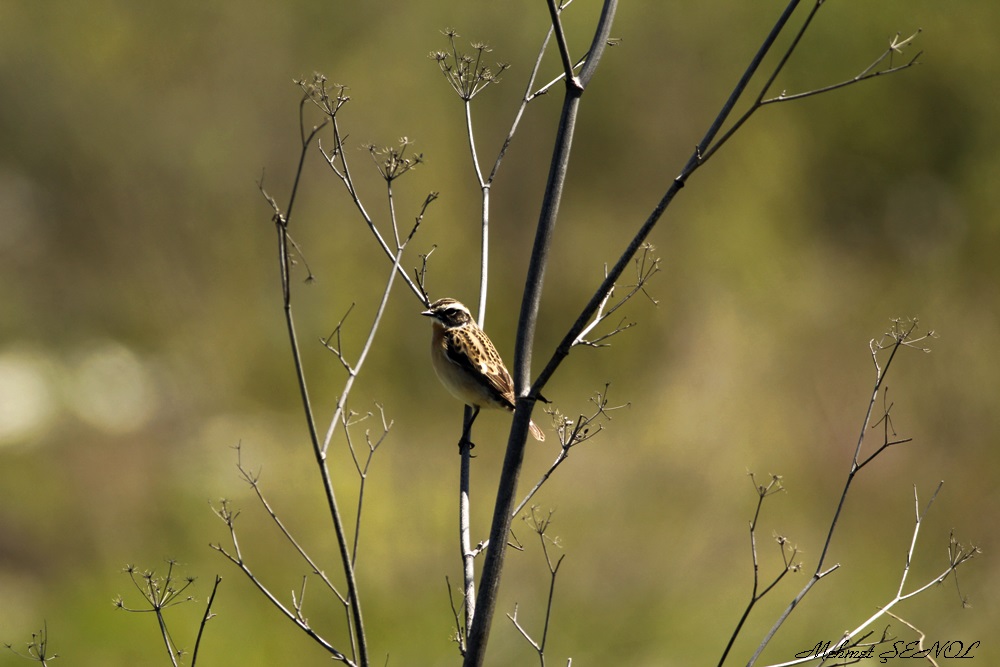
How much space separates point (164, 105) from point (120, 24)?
1.33 meters

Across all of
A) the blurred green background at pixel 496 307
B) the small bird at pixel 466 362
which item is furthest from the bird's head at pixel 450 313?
the blurred green background at pixel 496 307

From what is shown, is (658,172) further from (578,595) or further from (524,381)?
(524,381)

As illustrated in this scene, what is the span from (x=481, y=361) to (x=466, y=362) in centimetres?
10

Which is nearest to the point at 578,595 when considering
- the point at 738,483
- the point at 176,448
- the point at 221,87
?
the point at 738,483

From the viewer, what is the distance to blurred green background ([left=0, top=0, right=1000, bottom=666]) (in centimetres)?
1102

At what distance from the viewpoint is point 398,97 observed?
1316cm

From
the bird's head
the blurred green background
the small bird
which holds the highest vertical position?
the blurred green background

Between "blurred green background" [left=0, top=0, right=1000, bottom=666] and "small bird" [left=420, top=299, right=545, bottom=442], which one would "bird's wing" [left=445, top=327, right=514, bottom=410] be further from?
"blurred green background" [left=0, top=0, right=1000, bottom=666]

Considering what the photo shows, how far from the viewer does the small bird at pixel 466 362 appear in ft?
22.3

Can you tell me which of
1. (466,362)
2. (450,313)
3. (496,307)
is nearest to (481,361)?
(466,362)

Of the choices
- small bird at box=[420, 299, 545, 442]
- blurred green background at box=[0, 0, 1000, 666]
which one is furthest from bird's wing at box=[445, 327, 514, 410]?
blurred green background at box=[0, 0, 1000, 666]

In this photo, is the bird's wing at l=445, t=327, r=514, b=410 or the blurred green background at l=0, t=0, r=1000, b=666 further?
the blurred green background at l=0, t=0, r=1000, b=666

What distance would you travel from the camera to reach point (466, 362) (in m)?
6.86

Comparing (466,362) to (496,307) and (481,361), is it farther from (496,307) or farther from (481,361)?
(496,307)
